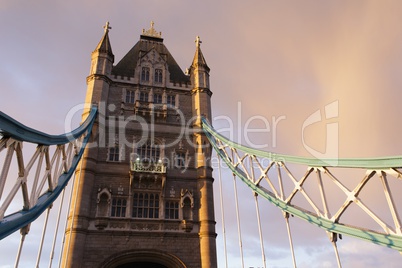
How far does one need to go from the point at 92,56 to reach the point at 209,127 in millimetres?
11689

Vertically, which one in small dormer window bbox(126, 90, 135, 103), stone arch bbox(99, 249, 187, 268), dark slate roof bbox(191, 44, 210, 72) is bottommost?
stone arch bbox(99, 249, 187, 268)

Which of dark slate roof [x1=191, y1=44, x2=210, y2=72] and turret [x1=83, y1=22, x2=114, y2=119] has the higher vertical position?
dark slate roof [x1=191, y1=44, x2=210, y2=72]

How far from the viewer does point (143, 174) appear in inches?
839

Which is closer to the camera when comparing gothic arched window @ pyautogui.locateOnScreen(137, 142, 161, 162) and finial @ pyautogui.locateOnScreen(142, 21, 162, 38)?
gothic arched window @ pyautogui.locateOnScreen(137, 142, 161, 162)

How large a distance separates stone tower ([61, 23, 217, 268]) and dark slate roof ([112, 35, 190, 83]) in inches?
6.6

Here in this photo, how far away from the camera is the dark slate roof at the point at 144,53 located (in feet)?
89.5

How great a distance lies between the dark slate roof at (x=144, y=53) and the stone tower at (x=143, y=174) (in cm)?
17

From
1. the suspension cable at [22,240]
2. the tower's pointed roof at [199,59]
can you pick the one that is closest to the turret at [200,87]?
the tower's pointed roof at [199,59]

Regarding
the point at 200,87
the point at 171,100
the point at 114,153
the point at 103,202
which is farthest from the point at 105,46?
the point at 103,202

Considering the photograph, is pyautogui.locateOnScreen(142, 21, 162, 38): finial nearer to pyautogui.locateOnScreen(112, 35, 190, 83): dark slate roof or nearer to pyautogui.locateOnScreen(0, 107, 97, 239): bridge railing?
pyautogui.locateOnScreen(112, 35, 190, 83): dark slate roof

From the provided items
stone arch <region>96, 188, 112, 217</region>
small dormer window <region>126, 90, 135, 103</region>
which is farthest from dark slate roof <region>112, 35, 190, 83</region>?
stone arch <region>96, 188, 112, 217</region>

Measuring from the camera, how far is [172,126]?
24.8 meters

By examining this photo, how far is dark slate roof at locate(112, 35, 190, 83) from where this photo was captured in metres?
27.3

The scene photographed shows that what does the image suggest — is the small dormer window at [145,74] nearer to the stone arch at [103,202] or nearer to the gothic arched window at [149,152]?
the gothic arched window at [149,152]
